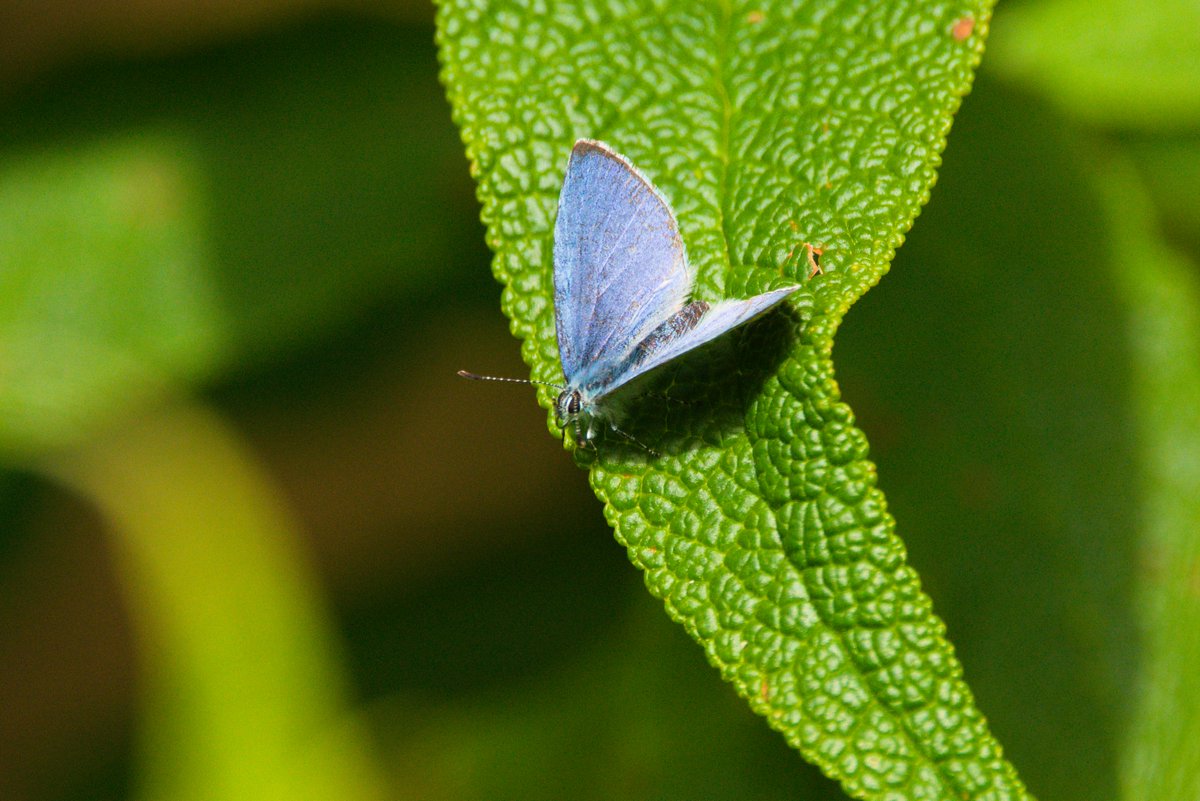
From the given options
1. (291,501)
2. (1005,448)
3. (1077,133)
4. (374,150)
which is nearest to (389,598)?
(291,501)

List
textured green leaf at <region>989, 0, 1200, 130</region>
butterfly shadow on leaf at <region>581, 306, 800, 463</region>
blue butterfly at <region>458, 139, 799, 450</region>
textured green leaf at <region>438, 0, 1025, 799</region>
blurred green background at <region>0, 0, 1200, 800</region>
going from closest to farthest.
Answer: textured green leaf at <region>438, 0, 1025, 799</region>, butterfly shadow on leaf at <region>581, 306, 800, 463</region>, blue butterfly at <region>458, 139, 799, 450</region>, blurred green background at <region>0, 0, 1200, 800</region>, textured green leaf at <region>989, 0, 1200, 130</region>

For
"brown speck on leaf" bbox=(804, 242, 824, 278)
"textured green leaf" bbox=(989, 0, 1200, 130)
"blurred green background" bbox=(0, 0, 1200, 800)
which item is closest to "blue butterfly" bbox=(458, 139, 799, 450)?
"brown speck on leaf" bbox=(804, 242, 824, 278)

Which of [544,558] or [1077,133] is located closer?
[1077,133]

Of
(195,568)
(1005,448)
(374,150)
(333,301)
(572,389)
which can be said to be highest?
(374,150)

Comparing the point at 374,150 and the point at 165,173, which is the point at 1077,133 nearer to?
the point at 374,150

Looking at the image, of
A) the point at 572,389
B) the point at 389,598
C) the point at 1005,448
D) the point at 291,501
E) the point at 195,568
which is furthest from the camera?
the point at 291,501

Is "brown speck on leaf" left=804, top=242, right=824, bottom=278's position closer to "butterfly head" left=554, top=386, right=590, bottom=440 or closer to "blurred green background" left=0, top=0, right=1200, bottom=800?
"butterfly head" left=554, top=386, right=590, bottom=440
